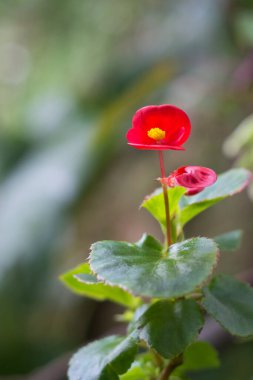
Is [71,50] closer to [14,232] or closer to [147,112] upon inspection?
[14,232]

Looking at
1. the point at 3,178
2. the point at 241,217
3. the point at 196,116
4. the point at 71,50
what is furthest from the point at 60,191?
the point at 71,50

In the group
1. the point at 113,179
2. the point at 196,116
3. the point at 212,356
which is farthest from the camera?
the point at 113,179

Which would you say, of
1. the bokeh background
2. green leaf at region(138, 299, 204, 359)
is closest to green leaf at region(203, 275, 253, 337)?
green leaf at region(138, 299, 204, 359)

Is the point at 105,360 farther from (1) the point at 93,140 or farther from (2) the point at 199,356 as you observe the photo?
(1) the point at 93,140

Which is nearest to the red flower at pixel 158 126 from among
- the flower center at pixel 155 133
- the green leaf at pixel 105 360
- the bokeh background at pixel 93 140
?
the flower center at pixel 155 133

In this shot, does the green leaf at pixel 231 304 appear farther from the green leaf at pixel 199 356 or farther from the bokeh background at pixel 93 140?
the bokeh background at pixel 93 140

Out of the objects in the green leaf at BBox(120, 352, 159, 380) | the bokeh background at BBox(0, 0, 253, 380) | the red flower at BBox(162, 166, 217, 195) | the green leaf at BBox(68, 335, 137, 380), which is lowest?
the bokeh background at BBox(0, 0, 253, 380)

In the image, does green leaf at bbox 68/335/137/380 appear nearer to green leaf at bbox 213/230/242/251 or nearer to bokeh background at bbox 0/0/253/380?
green leaf at bbox 213/230/242/251
